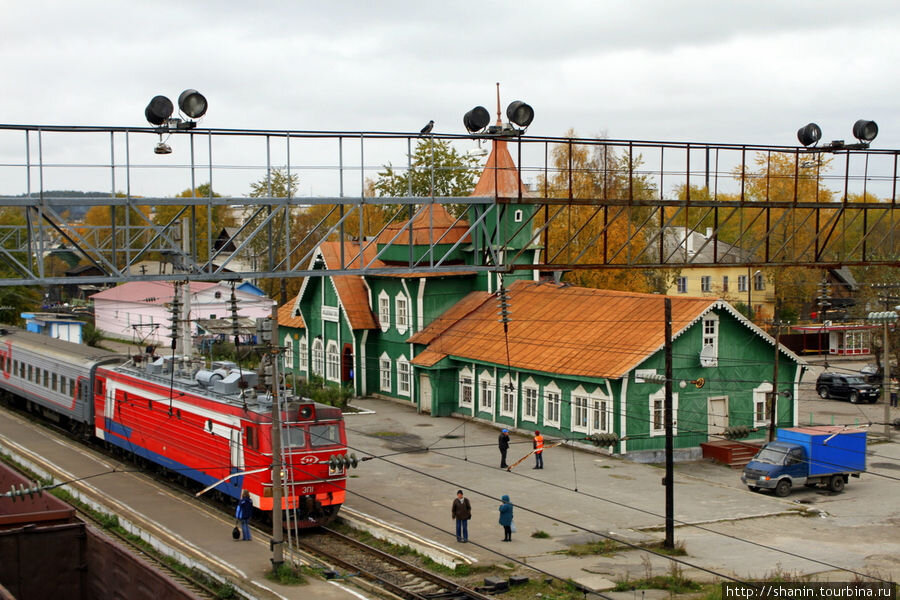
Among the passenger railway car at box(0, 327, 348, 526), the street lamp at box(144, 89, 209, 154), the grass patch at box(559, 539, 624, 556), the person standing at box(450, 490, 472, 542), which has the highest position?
the street lamp at box(144, 89, 209, 154)

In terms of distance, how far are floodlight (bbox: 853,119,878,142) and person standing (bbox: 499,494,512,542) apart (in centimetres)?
1167

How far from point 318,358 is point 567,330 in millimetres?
16022

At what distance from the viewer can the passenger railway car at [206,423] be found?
2217 cm

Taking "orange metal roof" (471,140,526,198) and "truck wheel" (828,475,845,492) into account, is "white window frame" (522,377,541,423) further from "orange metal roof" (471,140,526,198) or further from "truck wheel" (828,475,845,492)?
"truck wheel" (828,475,845,492)

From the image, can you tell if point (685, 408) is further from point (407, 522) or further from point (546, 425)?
point (407, 522)

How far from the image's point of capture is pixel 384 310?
4434 centimetres

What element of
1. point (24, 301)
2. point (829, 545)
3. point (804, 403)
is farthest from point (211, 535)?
point (24, 301)

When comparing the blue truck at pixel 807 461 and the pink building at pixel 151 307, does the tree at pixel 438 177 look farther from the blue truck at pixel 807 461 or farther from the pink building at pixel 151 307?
the blue truck at pixel 807 461

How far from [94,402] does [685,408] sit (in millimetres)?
18869

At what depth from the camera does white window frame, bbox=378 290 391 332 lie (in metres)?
43.9

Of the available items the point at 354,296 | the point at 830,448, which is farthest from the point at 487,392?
the point at 830,448

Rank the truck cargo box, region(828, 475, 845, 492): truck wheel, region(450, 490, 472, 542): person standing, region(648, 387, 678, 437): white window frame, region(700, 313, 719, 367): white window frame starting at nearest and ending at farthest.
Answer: region(450, 490, 472, 542): person standing, the truck cargo box, region(828, 475, 845, 492): truck wheel, region(648, 387, 678, 437): white window frame, region(700, 313, 719, 367): white window frame

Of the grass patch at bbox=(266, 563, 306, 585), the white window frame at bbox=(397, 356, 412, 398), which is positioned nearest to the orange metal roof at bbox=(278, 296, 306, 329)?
the white window frame at bbox=(397, 356, 412, 398)

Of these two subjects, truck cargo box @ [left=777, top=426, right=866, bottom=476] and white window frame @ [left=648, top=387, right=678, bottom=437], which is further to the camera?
white window frame @ [left=648, top=387, right=678, bottom=437]
